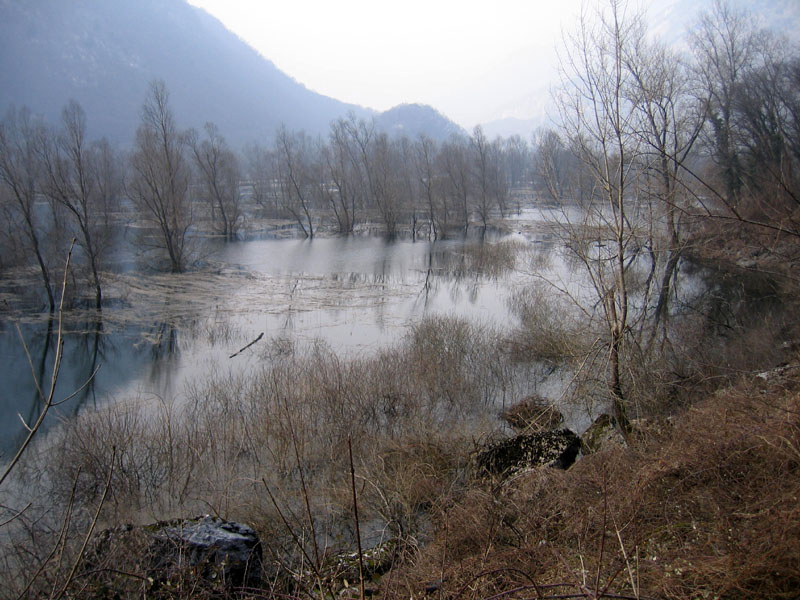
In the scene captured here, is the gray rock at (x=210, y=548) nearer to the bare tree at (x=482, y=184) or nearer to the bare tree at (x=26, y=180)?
the bare tree at (x=26, y=180)

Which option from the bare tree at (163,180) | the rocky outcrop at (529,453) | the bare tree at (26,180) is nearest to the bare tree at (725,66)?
the rocky outcrop at (529,453)

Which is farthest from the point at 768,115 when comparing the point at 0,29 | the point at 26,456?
the point at 0,29

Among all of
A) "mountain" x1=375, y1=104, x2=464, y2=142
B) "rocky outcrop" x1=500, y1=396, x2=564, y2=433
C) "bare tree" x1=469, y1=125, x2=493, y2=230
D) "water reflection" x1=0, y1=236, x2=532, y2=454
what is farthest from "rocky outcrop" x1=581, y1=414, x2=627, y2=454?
"mountain" x1=375, y1=104, x2=464, y2=142

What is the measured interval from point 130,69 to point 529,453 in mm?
133692

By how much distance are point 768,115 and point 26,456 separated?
86.2ft

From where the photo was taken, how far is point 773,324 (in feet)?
36.7

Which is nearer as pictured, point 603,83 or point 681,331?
point 603,83

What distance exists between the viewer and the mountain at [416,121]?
130625 millimetres

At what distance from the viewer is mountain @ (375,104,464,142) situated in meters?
131

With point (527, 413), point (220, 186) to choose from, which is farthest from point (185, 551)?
point (220, 186)

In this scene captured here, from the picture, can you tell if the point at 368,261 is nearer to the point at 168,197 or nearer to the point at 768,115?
the point at 168,197

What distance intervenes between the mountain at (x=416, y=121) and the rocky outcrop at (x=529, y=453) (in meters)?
127

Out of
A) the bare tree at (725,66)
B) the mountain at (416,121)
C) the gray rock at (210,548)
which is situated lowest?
the gray rock at (210,548)

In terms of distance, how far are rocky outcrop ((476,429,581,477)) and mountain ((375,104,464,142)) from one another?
127 m
